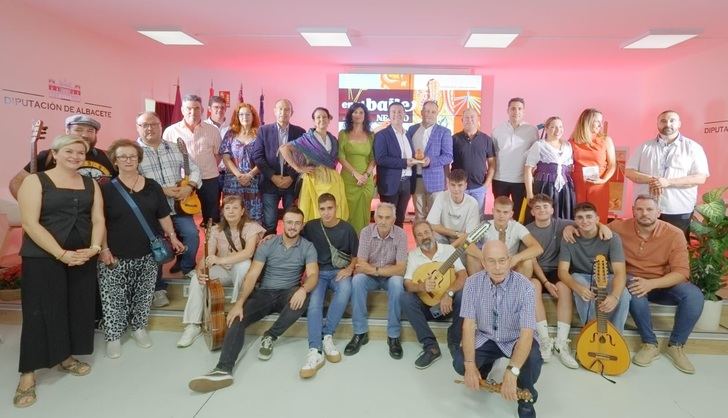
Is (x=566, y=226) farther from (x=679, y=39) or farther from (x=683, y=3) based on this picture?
(x=679, y=39)

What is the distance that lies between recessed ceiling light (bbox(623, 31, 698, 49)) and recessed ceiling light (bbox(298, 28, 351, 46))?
131 inches

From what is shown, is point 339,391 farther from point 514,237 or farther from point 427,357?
point 514,237

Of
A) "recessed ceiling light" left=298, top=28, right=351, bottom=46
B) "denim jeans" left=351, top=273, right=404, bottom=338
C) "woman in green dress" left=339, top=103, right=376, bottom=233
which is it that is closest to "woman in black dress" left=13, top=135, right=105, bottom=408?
"denim jeans" left=351, top=273, right=404, bottom=338

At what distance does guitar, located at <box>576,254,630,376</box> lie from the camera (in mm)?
2750

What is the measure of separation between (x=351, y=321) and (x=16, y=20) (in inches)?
169

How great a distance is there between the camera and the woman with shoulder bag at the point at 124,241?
9.49 ft

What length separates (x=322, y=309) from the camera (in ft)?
10.3

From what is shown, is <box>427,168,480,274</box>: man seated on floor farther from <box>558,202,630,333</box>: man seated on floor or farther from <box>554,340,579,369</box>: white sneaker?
<box>554,340,579,369</box>: white sneaker

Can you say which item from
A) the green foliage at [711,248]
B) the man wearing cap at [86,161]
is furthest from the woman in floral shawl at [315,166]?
the green foliage at [711,248]

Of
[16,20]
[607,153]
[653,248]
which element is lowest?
[653,248]

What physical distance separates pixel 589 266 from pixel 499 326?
113cm

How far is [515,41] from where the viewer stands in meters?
5.34

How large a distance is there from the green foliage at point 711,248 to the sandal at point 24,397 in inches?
166

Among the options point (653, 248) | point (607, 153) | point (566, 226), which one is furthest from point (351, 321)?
point (607, 153)
